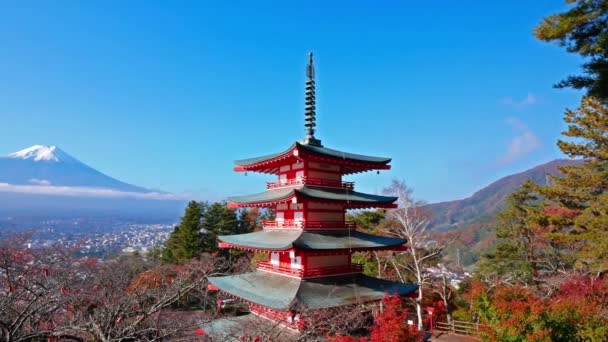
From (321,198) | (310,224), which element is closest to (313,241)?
Result: (310,224)

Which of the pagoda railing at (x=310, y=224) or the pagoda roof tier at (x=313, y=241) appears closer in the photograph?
the pagoda roof tier at (x=313, y=241)

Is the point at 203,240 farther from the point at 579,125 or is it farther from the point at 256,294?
the point at 579,125

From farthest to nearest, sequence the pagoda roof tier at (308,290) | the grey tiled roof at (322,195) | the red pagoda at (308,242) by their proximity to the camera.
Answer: the grey tiled roof at (322,195) → the red pagoda at (308,242) → the pagoda roof tier at (308,290)

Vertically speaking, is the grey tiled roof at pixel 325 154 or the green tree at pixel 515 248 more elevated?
the grey tiled roof at pixel 325 154

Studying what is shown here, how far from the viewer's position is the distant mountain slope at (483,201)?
5615 inches

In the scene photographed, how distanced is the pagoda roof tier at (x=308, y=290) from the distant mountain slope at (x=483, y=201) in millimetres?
134318

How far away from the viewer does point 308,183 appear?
1415cm

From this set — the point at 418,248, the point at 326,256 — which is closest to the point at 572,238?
the point at 418,248

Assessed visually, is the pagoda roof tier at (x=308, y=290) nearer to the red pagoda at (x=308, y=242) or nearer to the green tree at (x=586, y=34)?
the red pagoda at (x=308, y=242)

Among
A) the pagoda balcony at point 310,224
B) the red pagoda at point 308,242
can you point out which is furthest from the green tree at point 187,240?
the pagoda balcony at point 310,224

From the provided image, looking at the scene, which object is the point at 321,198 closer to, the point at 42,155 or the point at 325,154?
the point at 325,154

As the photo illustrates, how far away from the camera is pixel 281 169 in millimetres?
15984

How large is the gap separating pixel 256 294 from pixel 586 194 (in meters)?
21.7

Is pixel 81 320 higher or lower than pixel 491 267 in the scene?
higher
